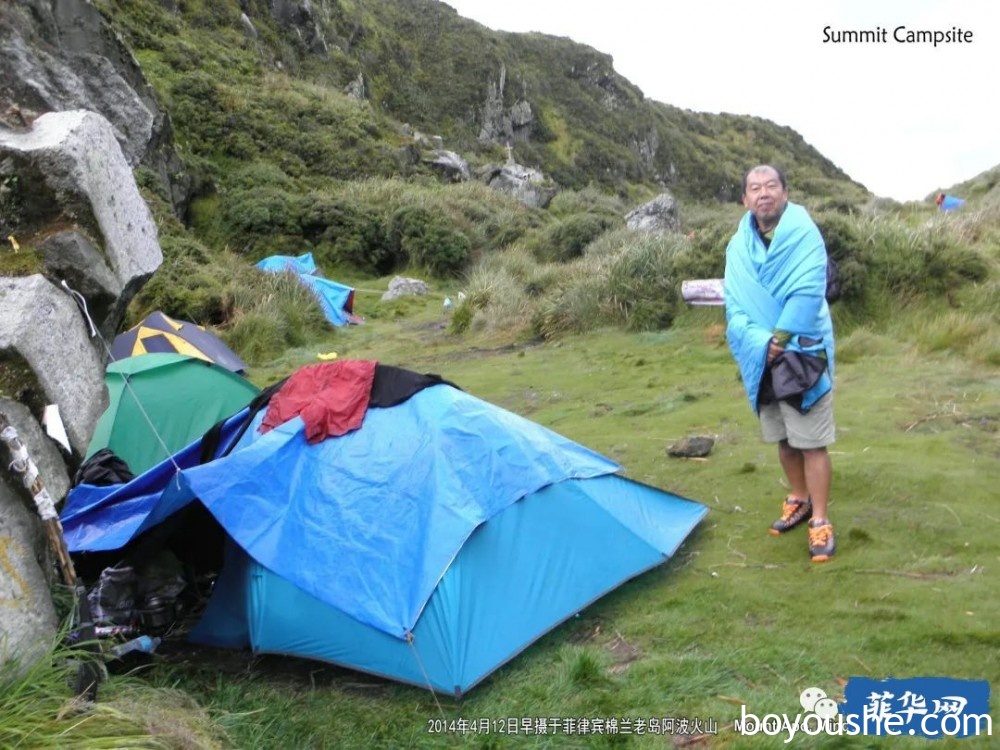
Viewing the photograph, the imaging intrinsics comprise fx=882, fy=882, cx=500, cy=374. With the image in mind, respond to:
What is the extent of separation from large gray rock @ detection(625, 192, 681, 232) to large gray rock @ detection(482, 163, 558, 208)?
24.4 feet

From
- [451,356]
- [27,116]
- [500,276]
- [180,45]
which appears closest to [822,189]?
[180,45]

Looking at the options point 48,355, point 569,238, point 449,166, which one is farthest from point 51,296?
point 449,166

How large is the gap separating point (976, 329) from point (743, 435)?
3.45 metres

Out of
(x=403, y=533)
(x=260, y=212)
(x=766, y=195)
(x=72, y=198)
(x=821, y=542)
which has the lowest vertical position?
(x=821, y=542)

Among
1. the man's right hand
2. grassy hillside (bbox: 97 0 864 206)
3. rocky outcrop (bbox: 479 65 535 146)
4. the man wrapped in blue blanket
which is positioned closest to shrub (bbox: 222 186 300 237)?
grassy hillside (bbox: 97 0 864 206)

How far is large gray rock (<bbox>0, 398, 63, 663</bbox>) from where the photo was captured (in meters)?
2.76

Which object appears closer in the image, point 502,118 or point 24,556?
point 24,556

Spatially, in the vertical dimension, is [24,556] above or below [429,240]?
below

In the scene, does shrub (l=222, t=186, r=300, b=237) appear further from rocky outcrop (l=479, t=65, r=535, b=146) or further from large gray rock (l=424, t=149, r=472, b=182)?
rocky outcrop (l=479, t=65, r=535, b=146)

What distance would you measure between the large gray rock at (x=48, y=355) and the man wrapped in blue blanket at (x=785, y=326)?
3055 mm

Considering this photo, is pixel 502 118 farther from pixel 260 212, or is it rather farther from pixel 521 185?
pixel 260 212

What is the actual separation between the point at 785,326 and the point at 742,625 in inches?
56.5

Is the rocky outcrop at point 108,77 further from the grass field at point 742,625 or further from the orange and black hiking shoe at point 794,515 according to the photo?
the orange and black hiking shoe at point 794,515

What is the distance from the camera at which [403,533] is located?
13.7 ft
